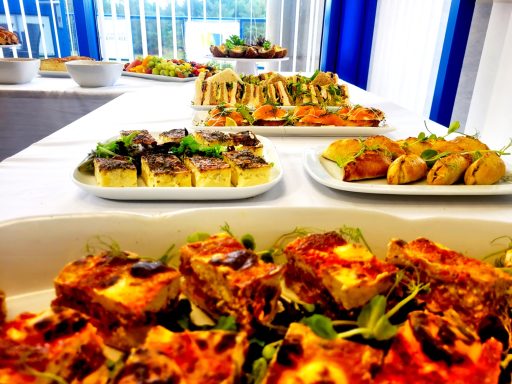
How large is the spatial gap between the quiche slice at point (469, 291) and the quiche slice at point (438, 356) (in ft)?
0.26

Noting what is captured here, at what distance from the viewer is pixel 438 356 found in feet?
1.85

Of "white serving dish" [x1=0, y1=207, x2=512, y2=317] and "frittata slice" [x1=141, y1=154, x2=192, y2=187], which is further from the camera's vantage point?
"frittata slice" [x1=141, y1=154, x2=192, y2=187]

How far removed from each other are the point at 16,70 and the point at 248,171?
7.68 feet

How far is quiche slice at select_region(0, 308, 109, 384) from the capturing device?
509 mm

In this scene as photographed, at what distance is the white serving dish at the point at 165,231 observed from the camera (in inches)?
32.9

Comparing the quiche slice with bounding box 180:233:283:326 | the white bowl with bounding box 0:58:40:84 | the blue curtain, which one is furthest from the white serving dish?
the blue curtain

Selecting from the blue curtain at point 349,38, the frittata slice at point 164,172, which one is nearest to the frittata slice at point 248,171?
the frittata slice at point 164,172

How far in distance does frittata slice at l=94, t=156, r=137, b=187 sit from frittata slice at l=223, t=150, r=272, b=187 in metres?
0.27

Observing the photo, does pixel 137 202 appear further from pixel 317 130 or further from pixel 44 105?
pixel 44 105

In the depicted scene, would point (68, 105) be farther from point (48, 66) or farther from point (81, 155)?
point (81, 155)

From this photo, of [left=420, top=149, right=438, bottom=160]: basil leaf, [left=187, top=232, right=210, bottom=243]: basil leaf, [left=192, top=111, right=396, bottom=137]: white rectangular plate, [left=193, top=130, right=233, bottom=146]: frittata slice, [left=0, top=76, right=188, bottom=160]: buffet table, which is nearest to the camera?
[left=187, top=232, right=210, bottom=243]: basil leaf

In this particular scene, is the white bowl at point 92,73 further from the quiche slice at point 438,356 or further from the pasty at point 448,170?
the quiche slice at point 438,356

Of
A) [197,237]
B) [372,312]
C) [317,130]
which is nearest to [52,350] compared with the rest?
[197,237]

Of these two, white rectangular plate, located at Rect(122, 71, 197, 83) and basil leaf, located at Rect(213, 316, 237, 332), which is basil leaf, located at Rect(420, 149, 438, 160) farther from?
white rectangular plate, located at Rect(122, 71, 197, 83)
